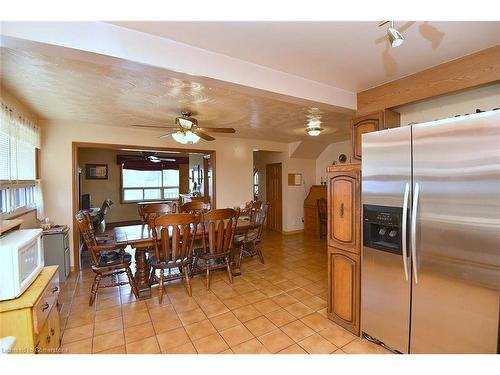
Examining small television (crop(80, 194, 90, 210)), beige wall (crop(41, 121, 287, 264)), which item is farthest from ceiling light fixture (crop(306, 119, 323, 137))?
small television (crop(80, 194, 90, 210))

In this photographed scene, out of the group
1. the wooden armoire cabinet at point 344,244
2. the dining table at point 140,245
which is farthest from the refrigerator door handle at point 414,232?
the dining table at point 140,245

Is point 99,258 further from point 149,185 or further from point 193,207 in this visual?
point 149,185

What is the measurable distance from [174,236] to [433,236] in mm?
2367

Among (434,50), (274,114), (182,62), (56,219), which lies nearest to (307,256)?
(274,114)

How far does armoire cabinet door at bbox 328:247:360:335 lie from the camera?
84.0 inches

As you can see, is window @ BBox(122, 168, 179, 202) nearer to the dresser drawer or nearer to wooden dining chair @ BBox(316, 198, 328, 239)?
wooden dining chair @ BBox(316, 198, 328, 239)

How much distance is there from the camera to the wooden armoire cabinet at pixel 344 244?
211 centimetres

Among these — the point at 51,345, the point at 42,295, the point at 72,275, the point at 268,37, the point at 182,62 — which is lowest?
the point at 72,275

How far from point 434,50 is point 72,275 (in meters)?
5.10

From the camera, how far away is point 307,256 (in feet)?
14.6

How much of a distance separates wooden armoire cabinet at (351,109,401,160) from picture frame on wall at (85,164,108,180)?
728cm

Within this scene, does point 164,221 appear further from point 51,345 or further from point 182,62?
point 182,62

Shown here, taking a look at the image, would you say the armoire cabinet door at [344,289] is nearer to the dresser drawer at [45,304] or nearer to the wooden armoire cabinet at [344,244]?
the wooden armoire cabinet at [344,244]

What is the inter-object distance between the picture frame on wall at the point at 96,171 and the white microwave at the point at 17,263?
20.9 feet
